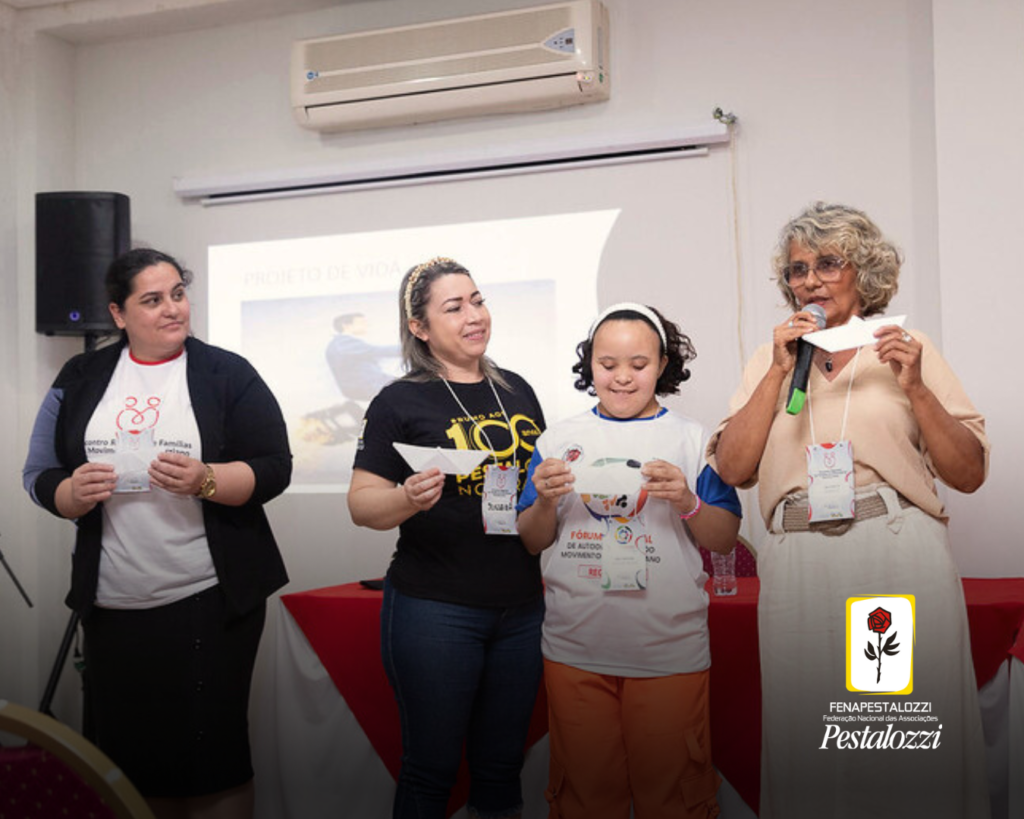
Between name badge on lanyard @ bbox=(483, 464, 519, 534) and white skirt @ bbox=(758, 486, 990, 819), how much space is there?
0.54 meters

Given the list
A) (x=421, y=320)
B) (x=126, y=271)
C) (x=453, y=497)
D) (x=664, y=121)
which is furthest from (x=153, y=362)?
(x=664, y=121)

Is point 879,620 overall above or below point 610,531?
below

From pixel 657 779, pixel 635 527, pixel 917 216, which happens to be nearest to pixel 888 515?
pixel 635 527

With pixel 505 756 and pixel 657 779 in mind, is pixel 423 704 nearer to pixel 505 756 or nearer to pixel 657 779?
pixel 505 756

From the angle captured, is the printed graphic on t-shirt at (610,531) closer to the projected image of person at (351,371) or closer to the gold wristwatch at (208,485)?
the gold wristwatch at (208,485)

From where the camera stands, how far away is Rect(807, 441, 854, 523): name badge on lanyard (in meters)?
1.84

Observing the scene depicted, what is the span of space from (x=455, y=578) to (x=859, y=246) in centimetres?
107

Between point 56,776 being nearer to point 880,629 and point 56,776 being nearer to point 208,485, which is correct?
point 208,485

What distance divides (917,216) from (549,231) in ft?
4.48

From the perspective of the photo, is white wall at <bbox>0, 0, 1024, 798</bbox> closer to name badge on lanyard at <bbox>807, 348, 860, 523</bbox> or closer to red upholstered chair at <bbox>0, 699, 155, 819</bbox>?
name badge on lanyard at <bbox>807, 348, 860, 523</bbox>

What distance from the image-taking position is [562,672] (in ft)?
6.70

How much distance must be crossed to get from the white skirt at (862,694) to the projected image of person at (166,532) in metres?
A: 1.22

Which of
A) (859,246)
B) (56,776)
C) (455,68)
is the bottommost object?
(56,776)

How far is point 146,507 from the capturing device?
2369mm
